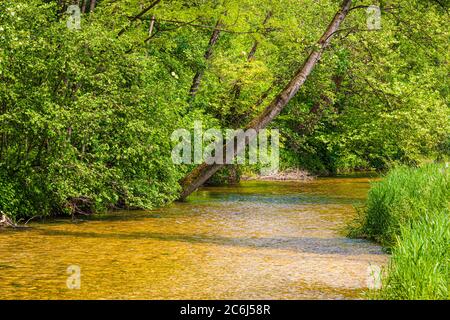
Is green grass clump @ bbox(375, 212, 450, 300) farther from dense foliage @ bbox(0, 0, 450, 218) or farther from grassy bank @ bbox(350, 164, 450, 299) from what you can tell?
dense foliage @ bbox(0, 0, 450, 218)

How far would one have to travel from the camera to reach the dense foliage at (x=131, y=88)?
15125 mm

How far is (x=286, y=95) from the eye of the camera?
19.7 meters

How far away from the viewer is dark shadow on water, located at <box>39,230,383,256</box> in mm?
12891

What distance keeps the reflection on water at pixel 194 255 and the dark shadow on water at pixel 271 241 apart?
19 millimetres

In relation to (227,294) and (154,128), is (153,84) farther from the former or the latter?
(227,294)

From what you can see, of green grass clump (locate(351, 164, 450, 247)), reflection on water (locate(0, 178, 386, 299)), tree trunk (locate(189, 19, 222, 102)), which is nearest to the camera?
reflection on water (locate(0, 178, 386, 299))

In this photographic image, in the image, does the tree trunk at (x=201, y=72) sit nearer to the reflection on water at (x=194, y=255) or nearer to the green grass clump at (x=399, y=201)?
the reflection on water at (x=194, y=255)

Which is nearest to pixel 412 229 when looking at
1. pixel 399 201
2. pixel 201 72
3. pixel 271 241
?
pixel 399 201

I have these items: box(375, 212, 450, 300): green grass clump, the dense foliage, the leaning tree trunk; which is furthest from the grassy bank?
the dense foliage

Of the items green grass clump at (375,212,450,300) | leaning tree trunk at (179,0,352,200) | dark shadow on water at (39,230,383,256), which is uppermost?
leaning tree trunk at (179,0,352,200)

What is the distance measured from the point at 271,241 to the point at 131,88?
545 centimetres

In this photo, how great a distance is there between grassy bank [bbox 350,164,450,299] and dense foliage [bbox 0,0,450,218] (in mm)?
5402

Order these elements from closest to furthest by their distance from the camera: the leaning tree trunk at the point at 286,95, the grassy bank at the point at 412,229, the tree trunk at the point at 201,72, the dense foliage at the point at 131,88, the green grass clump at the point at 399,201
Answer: the grassy bank at the point at 412,229 → the green grass clump at the point at 399,201 → the dense foliage at the point at 131,88 → the leaning tree trunk at the point at 286,95 → the tree trunk at the point at 201,72

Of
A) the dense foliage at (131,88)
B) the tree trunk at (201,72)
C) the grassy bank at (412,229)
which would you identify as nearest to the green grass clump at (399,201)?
the grassy bank at (412,229)
